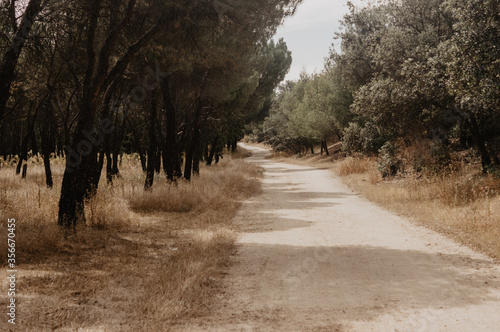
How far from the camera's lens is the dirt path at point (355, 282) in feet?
13.7

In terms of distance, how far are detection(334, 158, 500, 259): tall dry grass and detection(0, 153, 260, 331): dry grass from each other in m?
4.90

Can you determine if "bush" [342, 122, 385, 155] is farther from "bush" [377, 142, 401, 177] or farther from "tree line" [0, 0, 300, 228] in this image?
"tree line" [0, 0, 300, 228]

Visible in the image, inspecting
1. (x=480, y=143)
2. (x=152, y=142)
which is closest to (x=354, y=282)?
(x=152, y=142)

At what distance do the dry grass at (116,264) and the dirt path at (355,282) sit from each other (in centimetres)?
47

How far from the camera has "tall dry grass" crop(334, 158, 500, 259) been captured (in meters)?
7.91

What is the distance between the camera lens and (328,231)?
9273 millimetres

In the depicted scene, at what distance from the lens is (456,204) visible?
1091 cm

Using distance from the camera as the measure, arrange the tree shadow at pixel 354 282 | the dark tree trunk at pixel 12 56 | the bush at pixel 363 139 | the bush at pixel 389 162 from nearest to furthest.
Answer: the tree shadow at pixel 354 282, the dark tree trunk at pixel 12 56, the bush at pixel 389 162, the bush at pixel 363 139

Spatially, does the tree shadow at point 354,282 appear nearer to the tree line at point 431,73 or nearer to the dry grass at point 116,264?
the dry grass at point 116,264

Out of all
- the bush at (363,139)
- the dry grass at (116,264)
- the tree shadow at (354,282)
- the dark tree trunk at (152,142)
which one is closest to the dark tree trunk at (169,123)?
the dark tree trunk at (152,142)

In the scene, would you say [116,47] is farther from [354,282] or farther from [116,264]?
[354,282]

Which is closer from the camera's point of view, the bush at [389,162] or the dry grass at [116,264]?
the dry grass at [116,264]

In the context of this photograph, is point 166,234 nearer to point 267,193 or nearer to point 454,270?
point 454,270

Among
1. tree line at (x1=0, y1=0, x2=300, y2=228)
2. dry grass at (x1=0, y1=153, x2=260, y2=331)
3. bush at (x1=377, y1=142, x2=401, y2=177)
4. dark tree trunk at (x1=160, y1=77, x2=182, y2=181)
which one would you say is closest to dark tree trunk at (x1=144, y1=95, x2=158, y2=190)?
tree line at (x1=0, y1=0, x2=300, y2=228)
